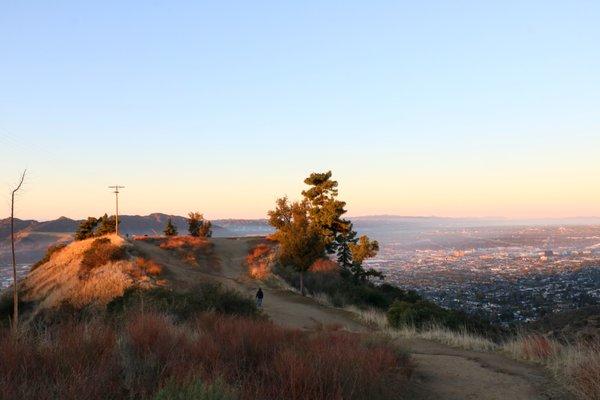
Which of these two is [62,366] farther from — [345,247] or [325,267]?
[345,247]

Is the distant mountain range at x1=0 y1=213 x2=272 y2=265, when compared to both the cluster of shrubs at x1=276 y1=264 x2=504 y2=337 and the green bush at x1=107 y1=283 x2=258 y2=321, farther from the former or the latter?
the green bush at x1=107 y1=283 x2=258 y2=321

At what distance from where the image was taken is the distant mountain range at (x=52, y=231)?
87.5 m

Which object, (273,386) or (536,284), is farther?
(536,284)

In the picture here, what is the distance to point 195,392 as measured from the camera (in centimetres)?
465

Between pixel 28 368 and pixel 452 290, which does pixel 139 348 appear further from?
pixel 452 290

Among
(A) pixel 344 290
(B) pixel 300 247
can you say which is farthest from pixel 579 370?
(A) pixel 344 290

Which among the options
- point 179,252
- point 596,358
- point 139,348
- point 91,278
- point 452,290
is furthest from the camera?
point 452,290

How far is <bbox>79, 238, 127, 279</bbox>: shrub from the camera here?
36719 mm

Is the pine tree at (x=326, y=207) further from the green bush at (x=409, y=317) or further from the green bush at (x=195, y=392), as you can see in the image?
the green bush at (x=195, y=392)

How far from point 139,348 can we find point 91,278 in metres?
28.9

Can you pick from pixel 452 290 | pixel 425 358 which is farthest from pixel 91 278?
pixel 452 290

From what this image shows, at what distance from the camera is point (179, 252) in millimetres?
49188

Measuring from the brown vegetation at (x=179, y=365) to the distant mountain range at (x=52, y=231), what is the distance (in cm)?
6407

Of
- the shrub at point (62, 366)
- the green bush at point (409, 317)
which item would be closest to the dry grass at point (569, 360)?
the shrub at point (62, 366)
